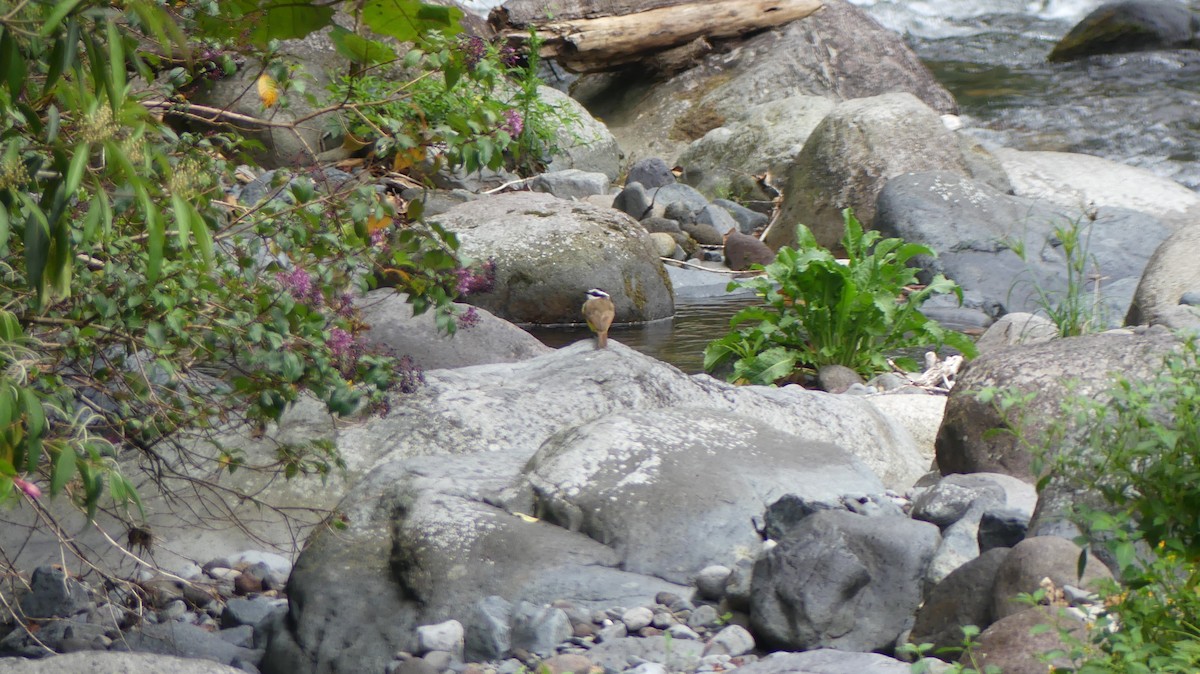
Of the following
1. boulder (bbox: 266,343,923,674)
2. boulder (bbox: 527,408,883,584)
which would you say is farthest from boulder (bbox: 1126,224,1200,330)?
boulder (bbox: 266,343,923,674)

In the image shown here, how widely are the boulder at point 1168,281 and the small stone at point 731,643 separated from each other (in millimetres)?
3612

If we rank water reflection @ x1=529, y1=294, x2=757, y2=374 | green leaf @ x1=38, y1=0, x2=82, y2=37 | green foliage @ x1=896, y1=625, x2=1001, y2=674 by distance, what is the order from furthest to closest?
water reflection @ x1=529, y1=294, x2=757, y2=374
green foliage @ x1=896, y1=625, x2=1001, y2=674
green leaf @ x1=38, y1=0, x2=82, y2=37

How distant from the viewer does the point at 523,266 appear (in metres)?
9.45

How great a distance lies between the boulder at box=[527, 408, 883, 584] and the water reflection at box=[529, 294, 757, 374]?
3.61 meters

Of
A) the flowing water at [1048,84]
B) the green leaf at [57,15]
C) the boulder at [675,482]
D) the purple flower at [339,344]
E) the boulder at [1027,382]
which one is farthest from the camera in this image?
the flowing water at [1048,84]

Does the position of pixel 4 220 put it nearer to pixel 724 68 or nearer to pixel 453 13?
pixel 453 13

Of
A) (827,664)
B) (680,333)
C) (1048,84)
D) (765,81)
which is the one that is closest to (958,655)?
(827,664)

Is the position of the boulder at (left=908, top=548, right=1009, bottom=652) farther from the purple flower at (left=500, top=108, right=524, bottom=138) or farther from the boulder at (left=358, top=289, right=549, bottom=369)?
the boulder at (left=358, top=289, right=549, bottom=369)

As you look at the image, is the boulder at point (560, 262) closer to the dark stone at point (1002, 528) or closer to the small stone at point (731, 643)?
the dark stone at point (1002, 528)

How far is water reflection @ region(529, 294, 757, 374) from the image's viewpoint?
8328mm

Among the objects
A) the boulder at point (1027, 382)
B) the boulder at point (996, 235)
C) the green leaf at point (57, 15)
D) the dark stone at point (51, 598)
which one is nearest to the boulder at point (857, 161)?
the boulder at point (996, 235)

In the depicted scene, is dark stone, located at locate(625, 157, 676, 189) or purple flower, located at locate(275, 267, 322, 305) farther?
dark stone, located at locate(625, 157, 676, 189)

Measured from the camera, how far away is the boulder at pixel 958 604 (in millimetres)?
3074

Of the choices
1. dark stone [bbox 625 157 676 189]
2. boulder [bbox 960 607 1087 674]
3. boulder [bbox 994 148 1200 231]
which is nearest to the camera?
boulder [bbox 960 607 1087 674]
